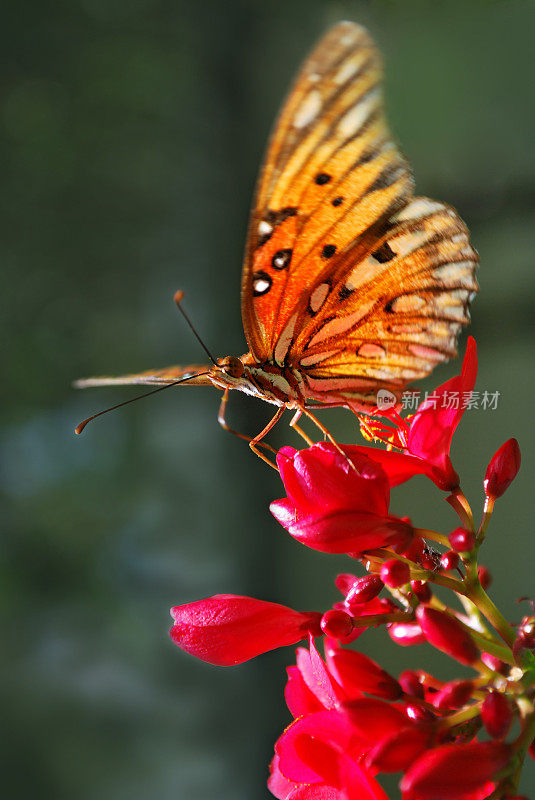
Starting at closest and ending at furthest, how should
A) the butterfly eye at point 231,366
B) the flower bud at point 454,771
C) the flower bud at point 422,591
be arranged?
the flower bud at point 454,771, the flower bud at point 422,591, the butterfly eye at point 231,366

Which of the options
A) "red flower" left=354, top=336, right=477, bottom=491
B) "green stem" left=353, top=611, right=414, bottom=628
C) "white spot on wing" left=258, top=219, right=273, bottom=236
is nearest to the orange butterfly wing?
"white spot on wing" left=258, top=219, right=273, bottom=236

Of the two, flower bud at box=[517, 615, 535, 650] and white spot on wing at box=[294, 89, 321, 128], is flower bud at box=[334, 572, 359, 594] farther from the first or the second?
white spot on wing at box=[294, 89, 321, 128]

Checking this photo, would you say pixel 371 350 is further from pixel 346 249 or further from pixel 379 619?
pixel 379 619

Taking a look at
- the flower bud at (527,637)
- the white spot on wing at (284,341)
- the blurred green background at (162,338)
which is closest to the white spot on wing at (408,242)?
the white spot on wing at (284,341)

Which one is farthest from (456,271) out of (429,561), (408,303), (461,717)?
(461,717)

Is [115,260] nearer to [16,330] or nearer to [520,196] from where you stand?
[16,330]

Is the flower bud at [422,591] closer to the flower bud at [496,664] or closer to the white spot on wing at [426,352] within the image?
the flower bud at [496,664]
